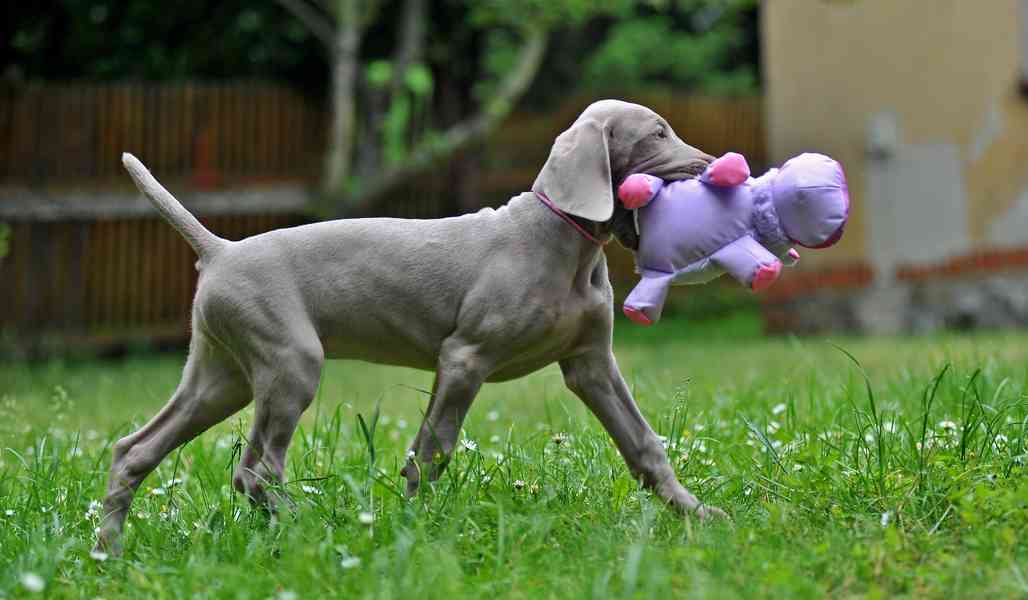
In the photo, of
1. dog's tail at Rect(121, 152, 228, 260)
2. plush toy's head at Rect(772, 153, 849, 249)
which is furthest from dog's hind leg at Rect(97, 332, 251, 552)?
plush toy's head at Rect(772, 153, 849, 249)

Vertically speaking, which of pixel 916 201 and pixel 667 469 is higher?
pixel 667 469

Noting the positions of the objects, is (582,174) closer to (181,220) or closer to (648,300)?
(648,300)

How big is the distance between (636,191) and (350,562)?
1.23m

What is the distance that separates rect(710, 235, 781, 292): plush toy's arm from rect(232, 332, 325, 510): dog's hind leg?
113 cm

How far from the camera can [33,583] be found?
8.92 ft

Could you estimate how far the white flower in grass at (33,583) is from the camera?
8.94 ft

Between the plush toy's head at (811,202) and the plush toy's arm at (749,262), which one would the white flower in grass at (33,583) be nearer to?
the plush toy's arm at (749,262)

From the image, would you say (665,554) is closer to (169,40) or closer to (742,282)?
(742,282)

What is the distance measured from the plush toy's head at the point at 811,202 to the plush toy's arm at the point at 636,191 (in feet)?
1.09

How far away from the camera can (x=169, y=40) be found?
41.0 feet

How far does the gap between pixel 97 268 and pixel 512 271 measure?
25.5ft

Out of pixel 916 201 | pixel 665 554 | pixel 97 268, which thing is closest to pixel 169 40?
pixel 97 268

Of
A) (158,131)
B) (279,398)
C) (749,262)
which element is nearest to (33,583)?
(279,398)

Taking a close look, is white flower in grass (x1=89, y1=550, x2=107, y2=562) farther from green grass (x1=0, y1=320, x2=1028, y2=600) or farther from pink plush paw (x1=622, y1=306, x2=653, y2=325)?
pink plush paw (x1=622, y1=306, x2=653, y2=325)
